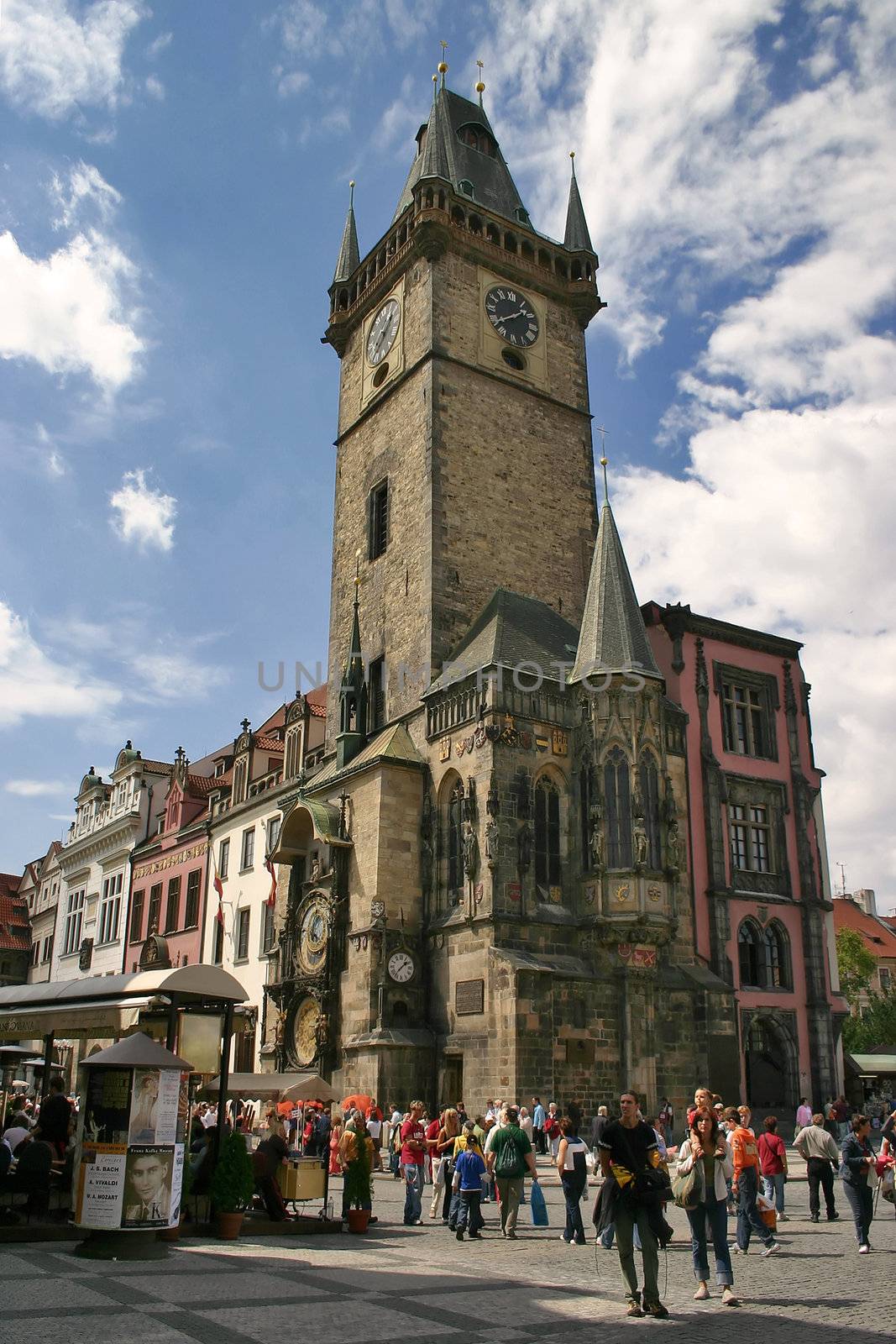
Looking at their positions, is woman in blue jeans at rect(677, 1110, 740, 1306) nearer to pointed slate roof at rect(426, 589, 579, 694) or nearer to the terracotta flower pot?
the terracotta flower pot

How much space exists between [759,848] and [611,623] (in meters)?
7.49

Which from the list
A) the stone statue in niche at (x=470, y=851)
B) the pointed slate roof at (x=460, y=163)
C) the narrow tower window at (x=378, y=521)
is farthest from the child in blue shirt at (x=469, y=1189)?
the pointed slate roof at (x=460, y=163)

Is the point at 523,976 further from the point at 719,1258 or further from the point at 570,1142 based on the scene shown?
the point at 719,1258

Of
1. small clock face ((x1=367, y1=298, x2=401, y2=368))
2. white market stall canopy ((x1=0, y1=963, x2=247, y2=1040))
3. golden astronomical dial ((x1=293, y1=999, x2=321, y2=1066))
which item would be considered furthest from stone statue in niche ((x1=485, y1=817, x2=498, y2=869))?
small clock face ((x1=367, y1=298, x2=401, y2=368))

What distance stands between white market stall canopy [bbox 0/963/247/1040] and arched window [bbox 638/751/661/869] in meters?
12.9

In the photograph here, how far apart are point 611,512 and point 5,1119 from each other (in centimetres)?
1973

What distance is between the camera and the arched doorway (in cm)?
2755

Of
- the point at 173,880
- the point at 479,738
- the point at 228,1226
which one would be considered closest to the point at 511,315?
the point at 479,738

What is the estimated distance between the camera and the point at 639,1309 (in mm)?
8570

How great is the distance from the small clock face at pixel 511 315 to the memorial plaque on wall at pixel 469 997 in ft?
64.0

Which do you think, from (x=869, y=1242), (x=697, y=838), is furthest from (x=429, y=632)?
(x=869, y=1242)

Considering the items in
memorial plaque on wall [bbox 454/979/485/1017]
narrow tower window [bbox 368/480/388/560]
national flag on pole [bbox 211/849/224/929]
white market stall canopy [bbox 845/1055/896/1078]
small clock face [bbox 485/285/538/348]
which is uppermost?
small clock face [bbox 485/285/538/348]

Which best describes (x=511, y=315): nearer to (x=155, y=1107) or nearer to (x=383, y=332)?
(x=383, y=332)

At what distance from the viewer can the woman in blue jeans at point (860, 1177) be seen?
39.2ft
